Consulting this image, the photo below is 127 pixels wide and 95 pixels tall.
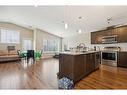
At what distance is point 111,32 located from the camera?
6.20 metres

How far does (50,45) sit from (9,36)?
3390mm

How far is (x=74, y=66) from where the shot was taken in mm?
3355

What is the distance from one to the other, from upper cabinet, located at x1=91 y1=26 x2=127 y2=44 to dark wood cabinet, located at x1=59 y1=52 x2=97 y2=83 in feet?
8.37

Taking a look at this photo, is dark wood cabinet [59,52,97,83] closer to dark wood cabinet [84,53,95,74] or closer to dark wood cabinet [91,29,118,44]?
dark wood cabinet [84,53,95,74]

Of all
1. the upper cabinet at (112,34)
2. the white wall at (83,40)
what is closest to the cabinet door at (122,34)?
the upper cabinet at (112,34)

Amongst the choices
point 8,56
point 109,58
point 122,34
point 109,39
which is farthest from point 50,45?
point 122,34

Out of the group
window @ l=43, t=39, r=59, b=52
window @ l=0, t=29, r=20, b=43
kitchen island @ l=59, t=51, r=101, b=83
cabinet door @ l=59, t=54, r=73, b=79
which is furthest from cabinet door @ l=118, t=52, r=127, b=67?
window @ l=0, t=29, r=20, b=43

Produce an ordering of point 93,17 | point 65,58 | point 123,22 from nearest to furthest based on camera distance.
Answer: point 65,58, point 93,17, point 123,22

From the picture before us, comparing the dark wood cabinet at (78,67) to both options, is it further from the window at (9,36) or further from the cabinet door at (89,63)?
the window at (9,36)

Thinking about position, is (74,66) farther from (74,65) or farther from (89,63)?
(89,63)

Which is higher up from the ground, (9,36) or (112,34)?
(9,36)
